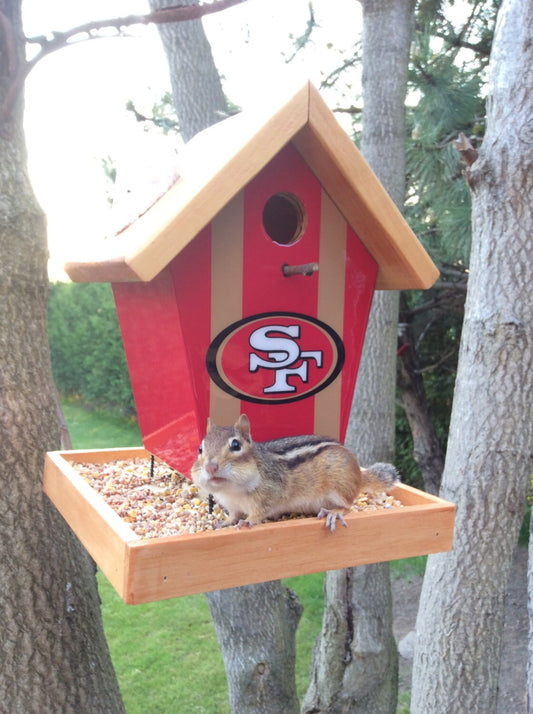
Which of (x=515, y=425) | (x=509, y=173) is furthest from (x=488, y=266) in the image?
(x=515, y=425)

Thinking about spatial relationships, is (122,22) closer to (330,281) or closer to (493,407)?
Result: (330,281)

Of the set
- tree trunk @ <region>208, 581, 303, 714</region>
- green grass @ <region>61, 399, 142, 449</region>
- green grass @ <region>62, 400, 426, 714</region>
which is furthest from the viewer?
green grass @ <region>61, 399, 142, 449</region>

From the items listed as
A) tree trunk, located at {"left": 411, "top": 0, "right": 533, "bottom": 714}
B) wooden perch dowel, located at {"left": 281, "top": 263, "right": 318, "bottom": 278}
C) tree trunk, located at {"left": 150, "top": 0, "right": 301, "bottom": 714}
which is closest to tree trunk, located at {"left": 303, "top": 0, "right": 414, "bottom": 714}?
tree trunk, located at {"left": 150, "top": 0, "right": 301, "bottom": 714}

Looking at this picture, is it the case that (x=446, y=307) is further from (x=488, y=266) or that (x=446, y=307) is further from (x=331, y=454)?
(x=331, y=454)

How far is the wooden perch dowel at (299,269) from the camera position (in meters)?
1.43

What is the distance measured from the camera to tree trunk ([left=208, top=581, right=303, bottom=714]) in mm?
2873

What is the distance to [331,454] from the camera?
56.4 inches

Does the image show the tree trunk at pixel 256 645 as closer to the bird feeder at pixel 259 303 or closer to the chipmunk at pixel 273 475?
the bird feeder at pixel 259 303

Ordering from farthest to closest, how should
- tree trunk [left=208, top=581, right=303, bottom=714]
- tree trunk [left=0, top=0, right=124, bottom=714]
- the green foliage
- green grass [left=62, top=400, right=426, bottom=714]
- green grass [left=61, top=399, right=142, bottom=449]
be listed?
the green foliage < green grass [left=61, top=399, right=142, bottom=449] < green grass [left=62, top=400, right=426, bottom=714] < tree trunk [left=208, top=581, right=303, bottom=714] < tree trunk [left=0, top=0, right=124, bottom=714]

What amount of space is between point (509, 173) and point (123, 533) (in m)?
2.04

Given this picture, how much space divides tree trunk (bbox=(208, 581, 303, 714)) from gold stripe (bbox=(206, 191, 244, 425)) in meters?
1.66

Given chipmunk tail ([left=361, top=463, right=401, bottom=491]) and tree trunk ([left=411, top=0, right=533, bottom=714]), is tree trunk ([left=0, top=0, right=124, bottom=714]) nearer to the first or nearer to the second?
chipmunk tail ([left=361, top=463, right=401, bottom=491])

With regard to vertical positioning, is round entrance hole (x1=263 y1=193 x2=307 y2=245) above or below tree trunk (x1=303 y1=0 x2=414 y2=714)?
above

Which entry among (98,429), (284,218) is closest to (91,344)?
(98,429)
